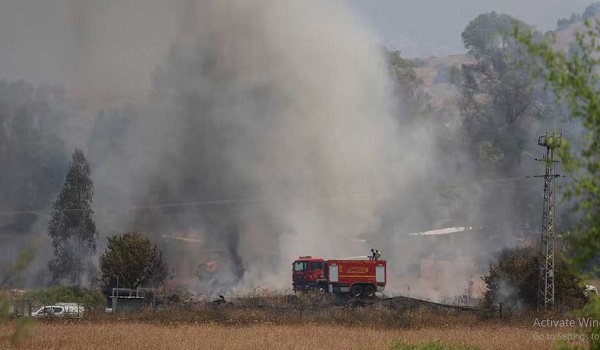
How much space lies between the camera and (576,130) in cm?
7531

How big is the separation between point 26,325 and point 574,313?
7.21 metres

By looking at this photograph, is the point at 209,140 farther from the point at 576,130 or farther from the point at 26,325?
the point at 26,325

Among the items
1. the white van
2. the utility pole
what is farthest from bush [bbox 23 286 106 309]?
the utility pole

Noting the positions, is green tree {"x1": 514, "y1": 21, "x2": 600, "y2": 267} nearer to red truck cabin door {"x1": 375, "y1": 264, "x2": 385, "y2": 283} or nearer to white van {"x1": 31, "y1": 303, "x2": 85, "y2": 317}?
white van {"x1": 31, "y1": 303, "x2": 85, "y2": 317}

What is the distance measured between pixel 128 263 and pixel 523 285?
2037cm

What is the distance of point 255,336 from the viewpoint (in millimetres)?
33406

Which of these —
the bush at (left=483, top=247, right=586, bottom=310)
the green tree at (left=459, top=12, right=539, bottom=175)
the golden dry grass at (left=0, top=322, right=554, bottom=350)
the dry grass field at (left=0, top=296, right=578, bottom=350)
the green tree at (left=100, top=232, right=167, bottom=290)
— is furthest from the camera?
the green tree at (left=459, top=12, right=539, bottom=175)

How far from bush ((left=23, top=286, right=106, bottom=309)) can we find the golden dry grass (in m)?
12.2

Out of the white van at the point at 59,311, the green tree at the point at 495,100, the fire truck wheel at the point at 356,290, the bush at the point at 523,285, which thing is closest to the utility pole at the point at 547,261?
the bush at the point at 523,285

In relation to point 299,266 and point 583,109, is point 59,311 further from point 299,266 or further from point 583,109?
point 583,109

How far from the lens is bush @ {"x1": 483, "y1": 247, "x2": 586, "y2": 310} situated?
4428cm

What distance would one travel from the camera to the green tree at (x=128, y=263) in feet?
168

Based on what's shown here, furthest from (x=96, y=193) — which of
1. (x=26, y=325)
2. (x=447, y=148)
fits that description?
(x=26, y=325)

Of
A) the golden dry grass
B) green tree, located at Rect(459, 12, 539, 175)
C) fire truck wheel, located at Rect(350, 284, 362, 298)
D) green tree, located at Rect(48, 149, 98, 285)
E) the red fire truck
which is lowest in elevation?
the golden dry grass
